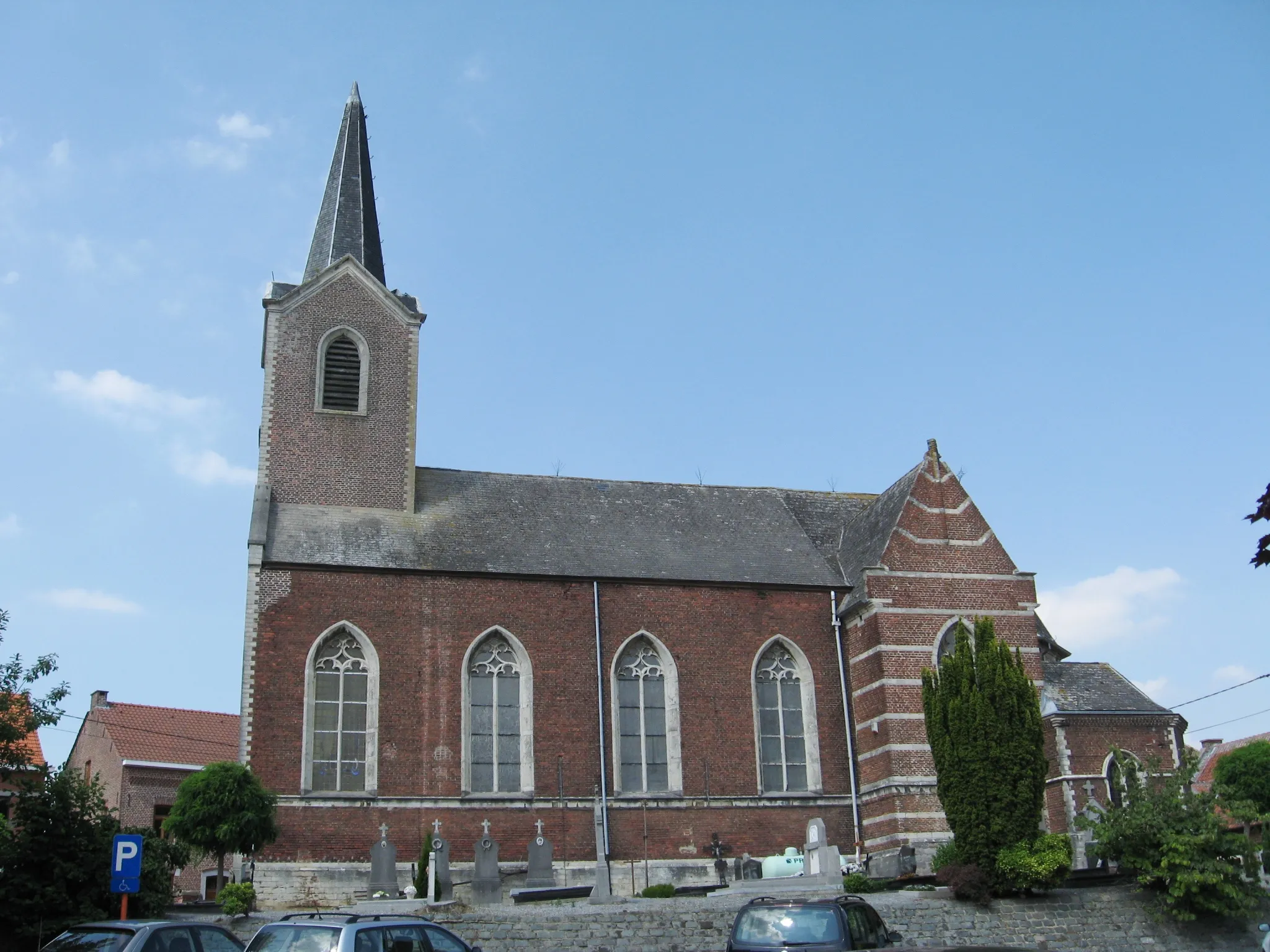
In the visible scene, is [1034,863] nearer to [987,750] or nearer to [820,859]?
[987,750]

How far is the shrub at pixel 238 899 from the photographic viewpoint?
74.2 feet

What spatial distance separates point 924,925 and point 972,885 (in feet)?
4.65

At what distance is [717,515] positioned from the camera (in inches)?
1378

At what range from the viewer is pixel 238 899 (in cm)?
2264

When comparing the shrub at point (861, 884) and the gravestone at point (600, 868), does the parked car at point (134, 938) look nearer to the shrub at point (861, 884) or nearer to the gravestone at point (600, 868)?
the gravestone at point (600, 868)

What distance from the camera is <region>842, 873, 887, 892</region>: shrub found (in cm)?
2430

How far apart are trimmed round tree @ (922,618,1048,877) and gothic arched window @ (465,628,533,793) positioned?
9.53m

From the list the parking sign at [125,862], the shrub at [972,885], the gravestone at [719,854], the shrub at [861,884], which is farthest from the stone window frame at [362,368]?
the shrub at [972,885]

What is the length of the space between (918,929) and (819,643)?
10.8 m

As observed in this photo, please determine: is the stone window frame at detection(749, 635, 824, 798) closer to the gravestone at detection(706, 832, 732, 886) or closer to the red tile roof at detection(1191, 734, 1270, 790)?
the gravestone at detection(706, 832, 732, 886)

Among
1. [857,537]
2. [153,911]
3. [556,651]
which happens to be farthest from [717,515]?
[153,911]

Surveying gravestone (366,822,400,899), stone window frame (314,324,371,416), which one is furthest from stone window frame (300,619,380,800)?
stone window frame (314,324,371,416)

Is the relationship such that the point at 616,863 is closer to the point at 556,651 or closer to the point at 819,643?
the point at 556,651

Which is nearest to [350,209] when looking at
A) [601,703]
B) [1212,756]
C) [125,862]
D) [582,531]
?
[582,531]
